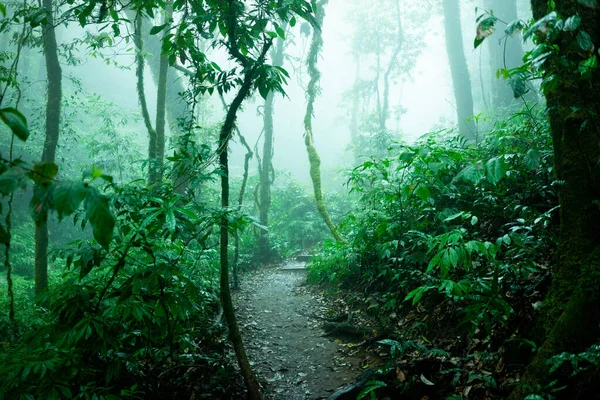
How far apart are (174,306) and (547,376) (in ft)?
7.40

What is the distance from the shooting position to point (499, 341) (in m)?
2.51

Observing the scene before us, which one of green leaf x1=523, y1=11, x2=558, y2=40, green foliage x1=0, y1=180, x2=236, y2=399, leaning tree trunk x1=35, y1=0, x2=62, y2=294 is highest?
leaning tree trunk x1=35, y1=0, x2=62, y2=294

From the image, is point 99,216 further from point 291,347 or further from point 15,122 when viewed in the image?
point 291,347

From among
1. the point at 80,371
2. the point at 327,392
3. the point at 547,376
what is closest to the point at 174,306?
the point at 80,371

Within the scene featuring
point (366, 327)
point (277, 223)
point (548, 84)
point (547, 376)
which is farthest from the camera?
point (277, 223)

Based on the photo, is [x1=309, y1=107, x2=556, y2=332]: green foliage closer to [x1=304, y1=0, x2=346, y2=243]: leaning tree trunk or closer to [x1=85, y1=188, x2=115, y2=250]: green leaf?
[x1=85, y1=188, x2=115, y2=250]: green leaf

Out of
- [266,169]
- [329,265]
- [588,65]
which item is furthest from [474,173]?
[266,169]

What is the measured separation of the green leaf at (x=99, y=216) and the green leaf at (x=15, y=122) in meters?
0.26

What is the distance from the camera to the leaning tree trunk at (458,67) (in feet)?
41.8

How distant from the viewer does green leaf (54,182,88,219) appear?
0.90 meters

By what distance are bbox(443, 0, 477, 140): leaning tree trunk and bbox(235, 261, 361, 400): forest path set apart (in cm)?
837

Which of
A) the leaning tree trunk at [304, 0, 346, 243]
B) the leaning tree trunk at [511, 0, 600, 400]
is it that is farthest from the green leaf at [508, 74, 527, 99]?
the leaning tree trunk at [304, 0, 346, 243]

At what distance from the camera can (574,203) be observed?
215 cm

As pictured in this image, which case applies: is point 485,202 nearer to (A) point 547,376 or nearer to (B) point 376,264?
(B) point 376,264
